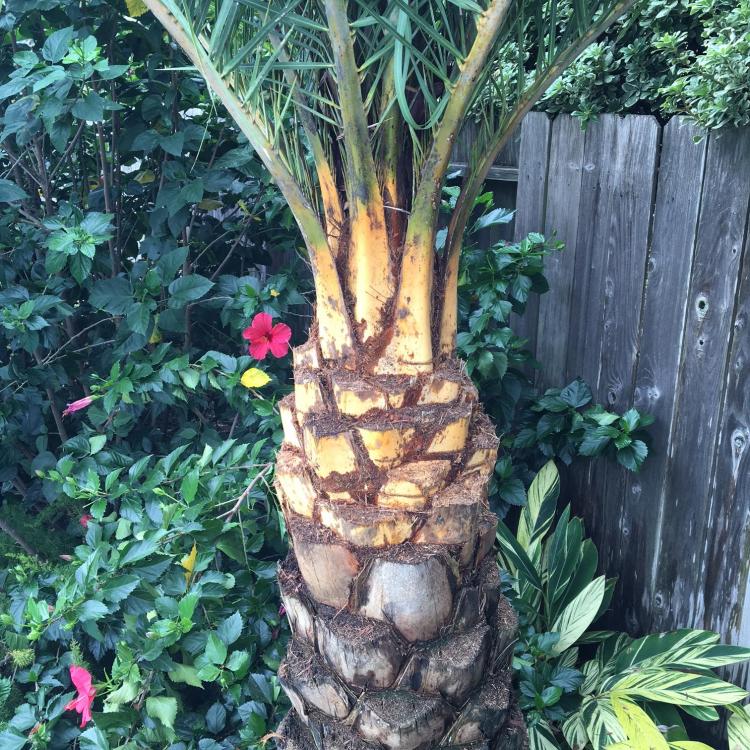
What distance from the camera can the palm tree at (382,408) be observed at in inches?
51.6

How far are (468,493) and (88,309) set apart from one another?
1779 millimetres

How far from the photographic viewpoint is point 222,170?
7.70 ft

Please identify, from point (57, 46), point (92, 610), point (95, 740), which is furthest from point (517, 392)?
Result: point (57, 46)

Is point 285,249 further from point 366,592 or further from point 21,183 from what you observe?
point 366,592

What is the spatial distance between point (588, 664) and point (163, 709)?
4.10 feet

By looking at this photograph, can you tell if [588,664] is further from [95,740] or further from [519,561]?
[95,740]

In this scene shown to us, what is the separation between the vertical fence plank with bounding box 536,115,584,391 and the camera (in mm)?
2396

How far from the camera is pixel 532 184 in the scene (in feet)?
8.50

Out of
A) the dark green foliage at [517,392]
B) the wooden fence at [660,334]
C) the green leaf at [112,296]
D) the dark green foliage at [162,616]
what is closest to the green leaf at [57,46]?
the green leaf at [112,296]

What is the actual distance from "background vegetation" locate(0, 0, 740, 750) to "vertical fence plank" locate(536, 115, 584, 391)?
12 cm

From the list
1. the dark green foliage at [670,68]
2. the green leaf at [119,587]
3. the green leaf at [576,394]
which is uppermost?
the dark green foliage at [670,68]

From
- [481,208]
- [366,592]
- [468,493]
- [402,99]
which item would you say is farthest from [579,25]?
[481,208]

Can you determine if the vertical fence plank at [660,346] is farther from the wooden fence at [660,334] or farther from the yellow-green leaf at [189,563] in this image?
the yellow-green leaf at [189,563]

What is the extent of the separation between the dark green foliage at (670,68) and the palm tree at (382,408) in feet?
1.57
